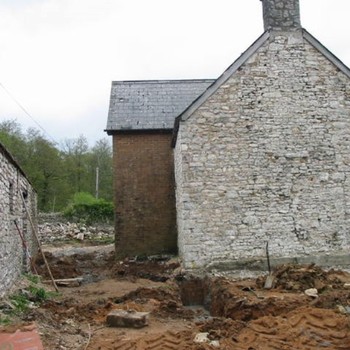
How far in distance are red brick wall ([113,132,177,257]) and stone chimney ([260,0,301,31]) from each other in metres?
5.80

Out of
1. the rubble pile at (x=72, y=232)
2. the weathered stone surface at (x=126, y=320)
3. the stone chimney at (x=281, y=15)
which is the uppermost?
the stone chimney at (x=281, y=15)

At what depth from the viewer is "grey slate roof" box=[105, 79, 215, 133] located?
1634 centimetres

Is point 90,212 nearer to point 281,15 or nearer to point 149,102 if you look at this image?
point 149,102

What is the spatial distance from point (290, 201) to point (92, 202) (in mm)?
19473

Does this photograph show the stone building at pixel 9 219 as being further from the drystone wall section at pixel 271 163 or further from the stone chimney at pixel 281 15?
the stone chimney at pixel 281 15

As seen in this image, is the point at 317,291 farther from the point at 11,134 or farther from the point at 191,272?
the point at 11,134

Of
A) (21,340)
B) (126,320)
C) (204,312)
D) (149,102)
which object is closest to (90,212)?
(149,102)

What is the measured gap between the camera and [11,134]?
3691 cm

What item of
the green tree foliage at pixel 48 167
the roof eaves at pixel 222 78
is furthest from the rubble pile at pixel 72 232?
the roof eaves at pixel 222 78

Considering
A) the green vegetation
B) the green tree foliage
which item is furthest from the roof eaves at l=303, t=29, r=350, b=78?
the green tree foliage

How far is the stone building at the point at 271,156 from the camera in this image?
1168 cm

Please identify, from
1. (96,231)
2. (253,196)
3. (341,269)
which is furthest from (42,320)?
(96,231)

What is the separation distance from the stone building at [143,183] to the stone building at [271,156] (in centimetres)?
408

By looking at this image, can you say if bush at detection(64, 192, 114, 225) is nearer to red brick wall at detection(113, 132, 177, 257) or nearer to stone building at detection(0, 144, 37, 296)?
red brick wall at detection(113, 132, 177, 257)
